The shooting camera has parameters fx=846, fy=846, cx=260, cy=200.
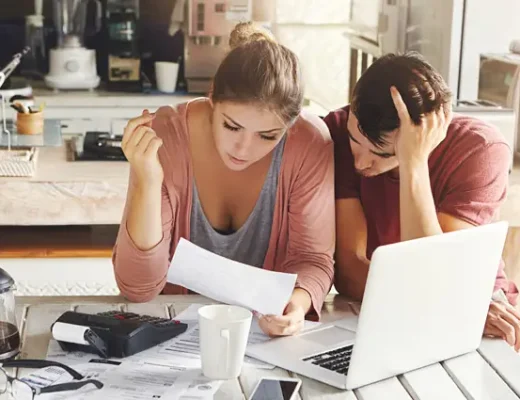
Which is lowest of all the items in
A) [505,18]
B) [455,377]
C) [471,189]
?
[455,377]

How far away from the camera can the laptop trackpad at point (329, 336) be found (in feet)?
4.55

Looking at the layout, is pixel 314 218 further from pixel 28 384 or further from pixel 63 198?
pixel 63 198

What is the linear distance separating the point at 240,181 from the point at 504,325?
583 millimetres

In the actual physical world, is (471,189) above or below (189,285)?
above

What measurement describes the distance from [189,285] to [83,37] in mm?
2424

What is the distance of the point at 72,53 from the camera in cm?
353

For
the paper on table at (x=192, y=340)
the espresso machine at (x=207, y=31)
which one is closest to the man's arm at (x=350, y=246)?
the paper on table at (x=192, y=340)

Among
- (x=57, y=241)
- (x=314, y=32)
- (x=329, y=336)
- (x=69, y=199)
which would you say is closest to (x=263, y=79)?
(x=329, y=336)

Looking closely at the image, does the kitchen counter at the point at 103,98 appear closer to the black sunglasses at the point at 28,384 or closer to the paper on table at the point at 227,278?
the paper on table at the point at 227,278

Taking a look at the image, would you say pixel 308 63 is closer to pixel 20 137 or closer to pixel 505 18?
pixel 505 18

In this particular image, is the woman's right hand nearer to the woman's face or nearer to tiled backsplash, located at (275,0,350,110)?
the woman's face

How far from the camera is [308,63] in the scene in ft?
13.0

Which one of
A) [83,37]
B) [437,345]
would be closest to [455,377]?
[437,345]

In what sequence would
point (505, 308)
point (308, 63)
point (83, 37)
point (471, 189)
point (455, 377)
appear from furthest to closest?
point (308, 63)
point (83, 37)
point (471, 189)
point (505, 308)
point (455, 377)
